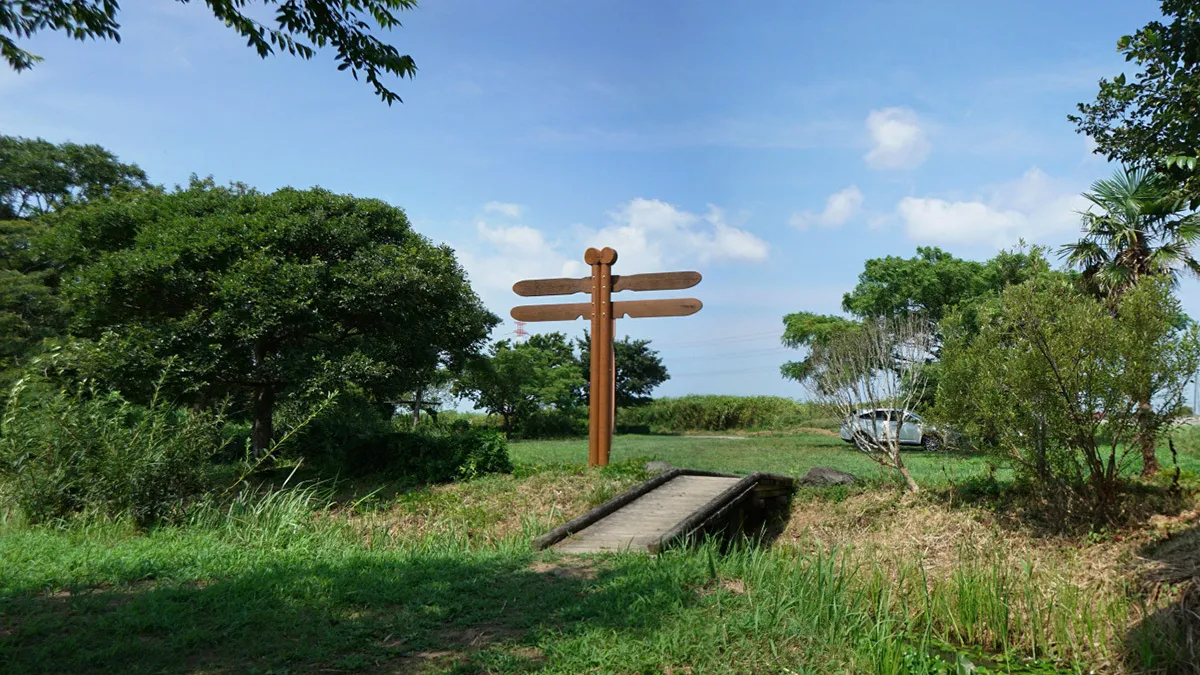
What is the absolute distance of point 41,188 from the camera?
23.0 metres

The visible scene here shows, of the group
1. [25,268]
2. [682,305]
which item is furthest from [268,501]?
[25,268]

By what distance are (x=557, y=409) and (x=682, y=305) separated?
19.0 meters

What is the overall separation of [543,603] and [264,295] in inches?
338

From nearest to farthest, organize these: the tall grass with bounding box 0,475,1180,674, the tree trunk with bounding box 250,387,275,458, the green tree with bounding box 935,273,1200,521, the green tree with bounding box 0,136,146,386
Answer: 1. the tall grass with bounding box 0,475,1180,674
2. the green tree with bounding box 935,273,1200,521
3. the tree trunk with bounding box 250,387,275,458
4. the green tree with bounding box 0,136,146,386

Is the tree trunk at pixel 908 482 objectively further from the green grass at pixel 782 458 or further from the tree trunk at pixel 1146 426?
the tree trunk at pixel 1146 426

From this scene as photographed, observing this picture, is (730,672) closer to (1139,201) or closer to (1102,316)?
(1102,316)

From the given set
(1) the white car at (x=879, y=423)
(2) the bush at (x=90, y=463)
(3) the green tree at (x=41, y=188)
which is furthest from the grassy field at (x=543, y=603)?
(3) the green tree at (x=41, y=188)

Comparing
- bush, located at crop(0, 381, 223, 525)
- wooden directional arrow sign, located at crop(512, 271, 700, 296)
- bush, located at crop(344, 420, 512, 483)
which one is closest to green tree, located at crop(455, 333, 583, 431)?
bush, located at crop(344, 420, 512, 483)

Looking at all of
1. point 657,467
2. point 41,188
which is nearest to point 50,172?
point 41,188

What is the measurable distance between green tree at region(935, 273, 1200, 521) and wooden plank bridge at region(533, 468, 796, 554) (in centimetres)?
297

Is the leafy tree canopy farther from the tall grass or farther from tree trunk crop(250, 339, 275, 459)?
the tall grass

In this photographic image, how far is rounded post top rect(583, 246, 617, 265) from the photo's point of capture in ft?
40.7

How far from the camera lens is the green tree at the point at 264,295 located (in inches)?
468

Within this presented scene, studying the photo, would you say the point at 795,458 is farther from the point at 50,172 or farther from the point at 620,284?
the point at 50,172
